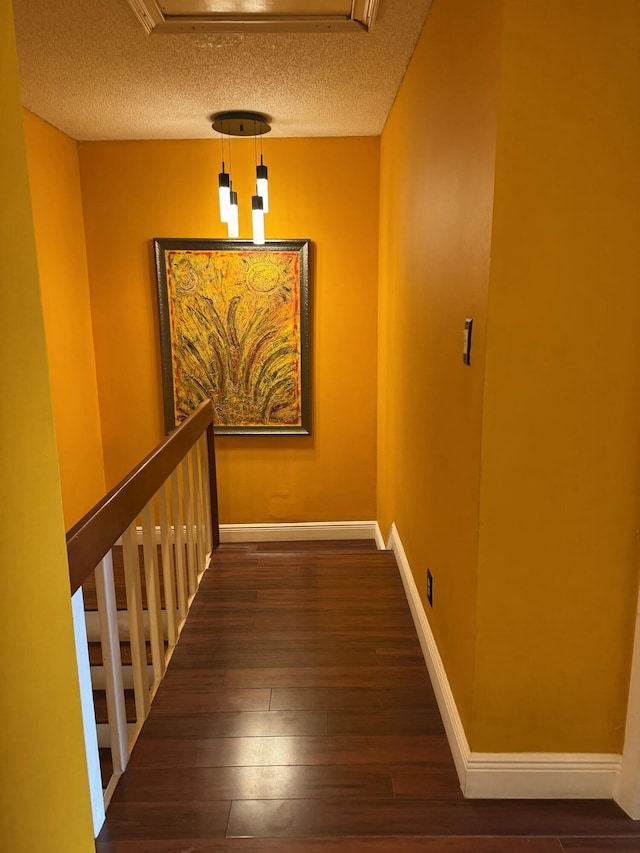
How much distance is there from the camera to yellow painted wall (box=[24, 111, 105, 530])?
11.2ft

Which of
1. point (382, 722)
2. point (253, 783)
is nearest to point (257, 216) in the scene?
point (382, 722)

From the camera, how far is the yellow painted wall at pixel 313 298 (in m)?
3.90

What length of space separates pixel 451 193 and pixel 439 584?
1.28 metres

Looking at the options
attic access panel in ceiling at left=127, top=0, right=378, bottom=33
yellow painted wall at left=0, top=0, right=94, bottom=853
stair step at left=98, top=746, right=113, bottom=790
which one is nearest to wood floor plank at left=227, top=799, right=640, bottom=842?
yellow painted wall at left=0, top=0, right=94, bottom=853

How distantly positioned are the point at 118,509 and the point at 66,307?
2395mm

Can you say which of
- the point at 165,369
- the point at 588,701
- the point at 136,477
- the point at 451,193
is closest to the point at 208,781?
the point at 136,477

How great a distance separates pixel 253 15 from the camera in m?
2.18

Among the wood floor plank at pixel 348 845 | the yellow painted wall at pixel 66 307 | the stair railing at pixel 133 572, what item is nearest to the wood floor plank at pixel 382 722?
the wood floor plank at pixel 348 845

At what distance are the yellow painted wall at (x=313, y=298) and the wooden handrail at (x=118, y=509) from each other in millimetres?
1521

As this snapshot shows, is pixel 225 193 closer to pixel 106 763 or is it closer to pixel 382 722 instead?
pixel 382 722

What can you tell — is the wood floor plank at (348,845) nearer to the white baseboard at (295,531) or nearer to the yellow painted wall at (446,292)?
the yellow painted wall at (446,292)

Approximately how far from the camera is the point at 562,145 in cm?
141

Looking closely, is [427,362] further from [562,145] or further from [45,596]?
[45,596]

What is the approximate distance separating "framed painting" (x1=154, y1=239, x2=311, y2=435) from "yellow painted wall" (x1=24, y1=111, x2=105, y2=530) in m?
0.50
